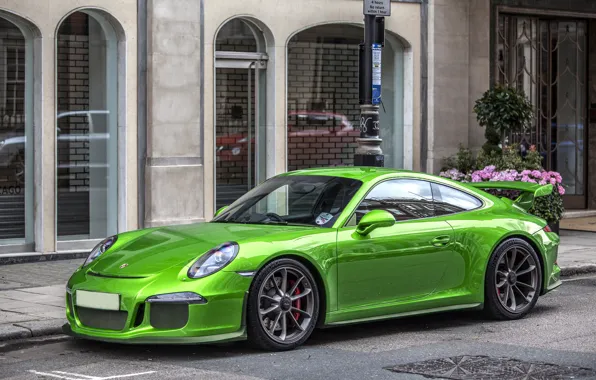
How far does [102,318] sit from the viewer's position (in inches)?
321

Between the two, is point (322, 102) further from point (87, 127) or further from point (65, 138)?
point (65, 138)

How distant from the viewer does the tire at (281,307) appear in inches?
319

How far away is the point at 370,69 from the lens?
1276cm

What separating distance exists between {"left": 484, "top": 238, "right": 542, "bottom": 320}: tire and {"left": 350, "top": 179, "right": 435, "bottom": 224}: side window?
0.73 meters

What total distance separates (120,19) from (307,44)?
323cm

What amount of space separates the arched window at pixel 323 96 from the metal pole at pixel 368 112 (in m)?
4.14

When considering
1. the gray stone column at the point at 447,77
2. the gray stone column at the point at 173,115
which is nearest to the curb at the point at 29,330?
the gray stone column at the point at 173,115

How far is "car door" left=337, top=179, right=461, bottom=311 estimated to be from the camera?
341 inches

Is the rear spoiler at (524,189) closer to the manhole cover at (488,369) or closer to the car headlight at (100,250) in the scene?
the manhole cover at (488,369)

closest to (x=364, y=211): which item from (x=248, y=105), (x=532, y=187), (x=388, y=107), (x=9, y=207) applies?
(x=532, y=187)

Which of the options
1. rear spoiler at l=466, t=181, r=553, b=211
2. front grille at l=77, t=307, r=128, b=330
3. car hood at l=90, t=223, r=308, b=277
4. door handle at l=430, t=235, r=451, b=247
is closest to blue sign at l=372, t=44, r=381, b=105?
rear spoiler at l=466, t=181, r=553, b=211

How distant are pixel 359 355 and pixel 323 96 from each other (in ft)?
30.9

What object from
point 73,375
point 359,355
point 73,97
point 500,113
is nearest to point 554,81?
point 500,113

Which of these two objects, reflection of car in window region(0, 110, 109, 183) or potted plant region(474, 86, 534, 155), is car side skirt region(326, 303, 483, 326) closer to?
reflection of car in window region(0, 110, 109, 183)
